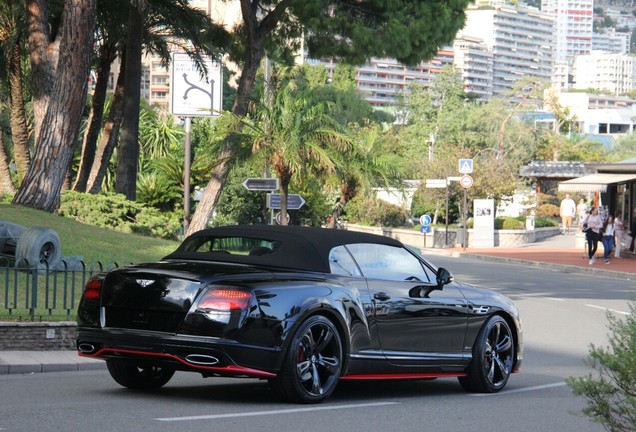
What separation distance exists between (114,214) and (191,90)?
4287 millimetres

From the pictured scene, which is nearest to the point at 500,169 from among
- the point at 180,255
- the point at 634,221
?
the point at 634,221

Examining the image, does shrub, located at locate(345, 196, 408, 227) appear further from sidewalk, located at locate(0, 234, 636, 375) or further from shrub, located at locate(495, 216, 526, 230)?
sidewalk, located at locate(0, 234, 636, 375)

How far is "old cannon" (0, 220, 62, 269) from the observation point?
643 inches

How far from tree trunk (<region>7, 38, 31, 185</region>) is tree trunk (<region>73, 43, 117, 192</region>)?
138 centimetres

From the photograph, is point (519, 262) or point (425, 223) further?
point (425, 223)

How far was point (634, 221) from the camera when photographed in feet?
145

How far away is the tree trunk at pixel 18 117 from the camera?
30.8m

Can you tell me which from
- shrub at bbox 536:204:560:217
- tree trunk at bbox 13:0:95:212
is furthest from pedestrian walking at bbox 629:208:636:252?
shrub at bbox 536:204:560:217

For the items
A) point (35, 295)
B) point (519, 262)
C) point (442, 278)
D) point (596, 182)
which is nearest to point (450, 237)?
point (596, 182)

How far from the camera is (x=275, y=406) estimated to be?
30.8ft

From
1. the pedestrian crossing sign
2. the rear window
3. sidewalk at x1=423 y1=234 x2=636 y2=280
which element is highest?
the pedestrian crossing sign

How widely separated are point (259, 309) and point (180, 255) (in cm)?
147

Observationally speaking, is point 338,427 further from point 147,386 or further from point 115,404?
point 147,386

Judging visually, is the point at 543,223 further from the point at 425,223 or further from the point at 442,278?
the point at 442,278
